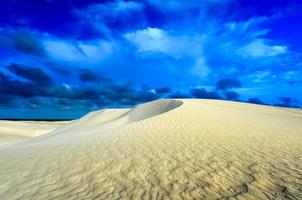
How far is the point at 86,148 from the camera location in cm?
1079

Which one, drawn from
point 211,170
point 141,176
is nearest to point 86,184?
point 141,176

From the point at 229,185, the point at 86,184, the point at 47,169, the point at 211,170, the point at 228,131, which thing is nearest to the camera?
the point at 229,185

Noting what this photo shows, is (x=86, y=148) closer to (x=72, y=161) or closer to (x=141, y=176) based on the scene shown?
(x=72, y=161)

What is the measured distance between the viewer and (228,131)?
1277cm

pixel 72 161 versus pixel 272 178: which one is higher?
pixel 72 161

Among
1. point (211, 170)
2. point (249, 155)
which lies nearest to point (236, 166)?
point (211, 170)

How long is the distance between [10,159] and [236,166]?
9.15 metres

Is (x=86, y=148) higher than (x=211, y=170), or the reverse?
(x=86, y=148)

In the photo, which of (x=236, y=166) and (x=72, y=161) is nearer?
(x=236, y=166)

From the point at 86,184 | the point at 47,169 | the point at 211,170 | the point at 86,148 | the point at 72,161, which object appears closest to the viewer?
the point at 86,184

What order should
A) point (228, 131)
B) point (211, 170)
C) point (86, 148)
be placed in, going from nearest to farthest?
point (211, 170) → point (86, 148) → point (228, 131)

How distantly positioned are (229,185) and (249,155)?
284cm

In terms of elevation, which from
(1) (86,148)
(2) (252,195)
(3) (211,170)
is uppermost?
(1) (86,148)

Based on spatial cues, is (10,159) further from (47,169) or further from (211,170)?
(211,170)
